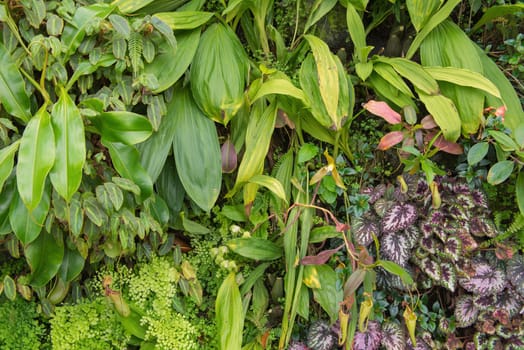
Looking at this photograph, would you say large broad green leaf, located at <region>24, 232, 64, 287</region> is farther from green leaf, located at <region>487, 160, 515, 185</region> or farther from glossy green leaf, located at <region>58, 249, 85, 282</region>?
green leaf, located at <region>487, 160, 515, 185</region>

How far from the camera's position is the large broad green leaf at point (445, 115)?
145 cm

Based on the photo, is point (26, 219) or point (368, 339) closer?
point (26, 219)

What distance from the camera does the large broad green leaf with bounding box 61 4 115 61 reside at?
4.17ft

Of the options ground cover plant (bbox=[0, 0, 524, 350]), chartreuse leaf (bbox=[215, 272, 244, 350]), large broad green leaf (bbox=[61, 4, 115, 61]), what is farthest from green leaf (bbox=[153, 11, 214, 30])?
chartreuse leaf (bbox=[215, 272, 244, 350])

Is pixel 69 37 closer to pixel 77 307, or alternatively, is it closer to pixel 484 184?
pixel 77 307

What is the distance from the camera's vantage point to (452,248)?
147cm

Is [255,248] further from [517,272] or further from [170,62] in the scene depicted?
[517,272]

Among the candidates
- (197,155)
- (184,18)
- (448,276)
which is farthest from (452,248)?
(184,18)

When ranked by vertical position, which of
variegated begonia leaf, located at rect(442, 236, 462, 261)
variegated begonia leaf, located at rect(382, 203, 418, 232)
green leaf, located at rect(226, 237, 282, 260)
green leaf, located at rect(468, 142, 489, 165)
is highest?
green leaf, located at rect(468, 142, 489, 165)

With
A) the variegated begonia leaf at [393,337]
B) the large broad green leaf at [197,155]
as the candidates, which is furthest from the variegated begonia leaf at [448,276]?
the large broad green leaf at [197,155]

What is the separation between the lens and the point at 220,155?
149 centimetres

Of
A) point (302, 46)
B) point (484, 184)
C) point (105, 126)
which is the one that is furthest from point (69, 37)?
point (484, 184)

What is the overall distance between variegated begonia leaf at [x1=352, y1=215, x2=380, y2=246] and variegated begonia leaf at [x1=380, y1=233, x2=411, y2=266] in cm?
4

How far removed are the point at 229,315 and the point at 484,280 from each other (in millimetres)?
854
